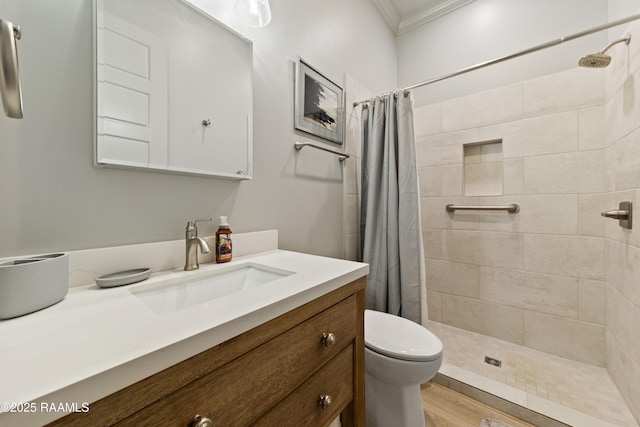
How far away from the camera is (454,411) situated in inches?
48.7

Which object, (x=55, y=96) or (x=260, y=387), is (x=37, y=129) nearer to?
(x=55, y=96)

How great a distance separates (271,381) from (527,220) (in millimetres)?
1936

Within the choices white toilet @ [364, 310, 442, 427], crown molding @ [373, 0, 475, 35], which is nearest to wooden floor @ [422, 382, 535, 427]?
white toilet @ [364, 310, 442, 427]

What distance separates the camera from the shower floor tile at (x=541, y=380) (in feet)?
3.70

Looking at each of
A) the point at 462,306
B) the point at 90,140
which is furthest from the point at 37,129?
the point at 462,306

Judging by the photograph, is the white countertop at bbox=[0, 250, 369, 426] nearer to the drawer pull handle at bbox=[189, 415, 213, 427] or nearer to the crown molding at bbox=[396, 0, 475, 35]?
the drawer pull handle at bbox=[189, 415, 213, 427]

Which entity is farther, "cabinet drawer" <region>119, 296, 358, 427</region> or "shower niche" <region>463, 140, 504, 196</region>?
"shower niche" <region>463, 140, 504, 196</region>

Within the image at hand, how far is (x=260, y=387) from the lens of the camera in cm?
48

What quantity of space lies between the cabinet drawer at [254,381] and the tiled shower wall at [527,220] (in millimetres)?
1631

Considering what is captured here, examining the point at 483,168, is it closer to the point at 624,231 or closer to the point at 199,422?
the point at 624,231

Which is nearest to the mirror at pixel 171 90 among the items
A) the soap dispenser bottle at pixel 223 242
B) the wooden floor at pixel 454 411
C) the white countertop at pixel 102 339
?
the soap dispenser bottle at pixel 223 242

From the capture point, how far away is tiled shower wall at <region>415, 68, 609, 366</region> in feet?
4.88

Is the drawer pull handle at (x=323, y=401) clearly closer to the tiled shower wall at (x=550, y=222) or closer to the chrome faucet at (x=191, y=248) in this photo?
the chrome faucet at (x=191, y=248)

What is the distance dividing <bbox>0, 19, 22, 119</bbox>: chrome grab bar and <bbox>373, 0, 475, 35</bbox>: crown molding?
7.52ft
